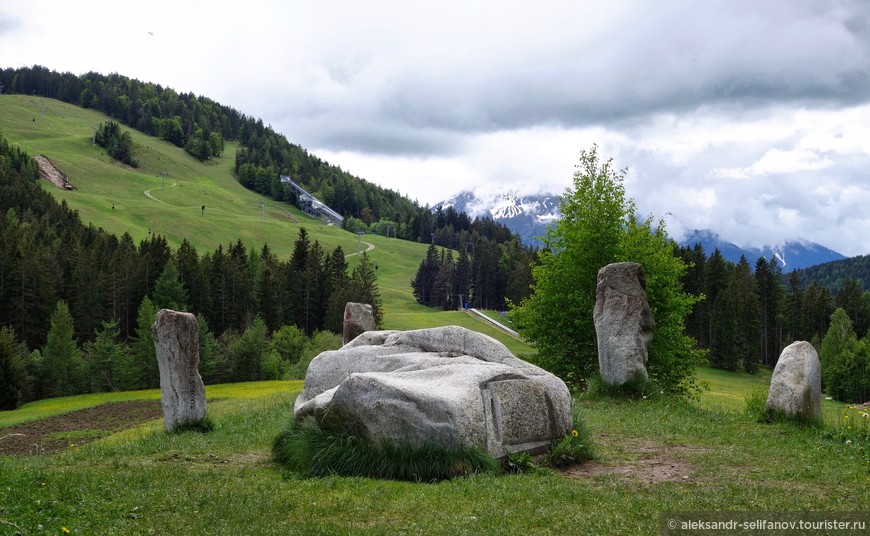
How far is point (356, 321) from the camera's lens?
35.6 metres

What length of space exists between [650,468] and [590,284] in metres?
21.2

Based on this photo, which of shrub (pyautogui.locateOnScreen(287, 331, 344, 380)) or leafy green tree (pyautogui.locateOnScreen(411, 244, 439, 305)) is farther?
leafy green tree (pyautogui.locateOnScreen(411, 244, 439, 305))

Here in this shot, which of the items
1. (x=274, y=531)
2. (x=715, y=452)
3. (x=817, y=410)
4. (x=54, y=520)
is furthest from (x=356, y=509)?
(x=817, y=410)

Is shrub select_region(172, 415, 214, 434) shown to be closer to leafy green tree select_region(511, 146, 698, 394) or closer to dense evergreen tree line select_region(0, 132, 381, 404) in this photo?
leafy green tree select_region(511, 146, 698, 394)

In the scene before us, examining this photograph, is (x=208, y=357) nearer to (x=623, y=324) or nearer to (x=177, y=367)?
(x=177, y=367)

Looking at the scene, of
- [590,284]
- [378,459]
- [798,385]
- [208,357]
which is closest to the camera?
[378,459]

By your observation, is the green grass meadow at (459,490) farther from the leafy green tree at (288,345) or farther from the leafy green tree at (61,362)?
the leafy green tree at (288,345)

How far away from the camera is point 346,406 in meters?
13.7

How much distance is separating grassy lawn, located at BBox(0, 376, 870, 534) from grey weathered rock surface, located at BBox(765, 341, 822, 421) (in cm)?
138

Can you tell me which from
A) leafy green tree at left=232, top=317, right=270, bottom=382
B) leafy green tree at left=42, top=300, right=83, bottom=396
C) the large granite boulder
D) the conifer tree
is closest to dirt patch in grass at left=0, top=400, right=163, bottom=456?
the large granite boulder

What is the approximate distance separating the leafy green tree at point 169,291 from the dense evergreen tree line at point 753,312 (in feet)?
249

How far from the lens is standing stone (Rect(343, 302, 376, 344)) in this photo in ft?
116

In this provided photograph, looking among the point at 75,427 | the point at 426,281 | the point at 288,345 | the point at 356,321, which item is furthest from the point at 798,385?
the point at 426,281

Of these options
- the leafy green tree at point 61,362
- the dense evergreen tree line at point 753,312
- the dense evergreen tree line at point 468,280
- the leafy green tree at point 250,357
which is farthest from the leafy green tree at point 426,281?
the leafy green tree at point 61,362
